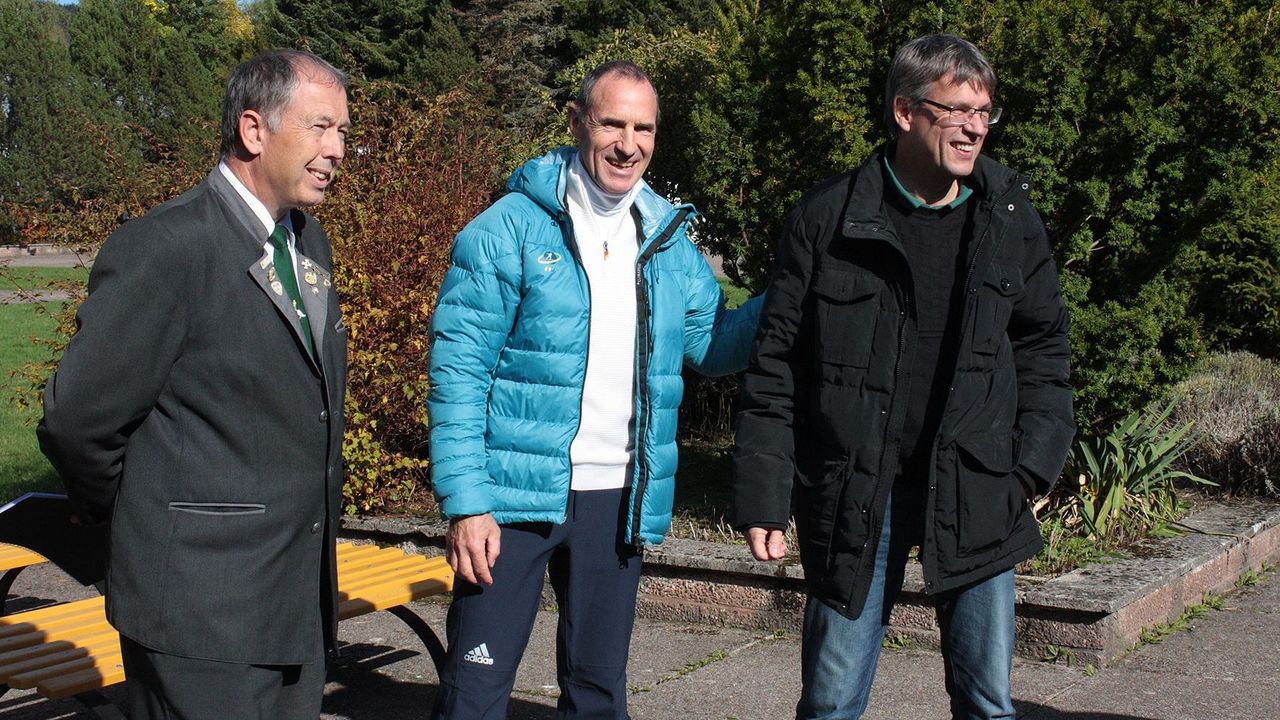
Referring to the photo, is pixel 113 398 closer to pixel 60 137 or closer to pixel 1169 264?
pixel 1169 264

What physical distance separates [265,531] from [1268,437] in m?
5.96

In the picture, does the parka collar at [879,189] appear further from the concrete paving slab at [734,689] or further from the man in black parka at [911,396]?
the concrete paving slab at [734,689]

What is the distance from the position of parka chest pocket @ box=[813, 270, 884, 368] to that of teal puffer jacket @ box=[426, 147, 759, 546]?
0.50m

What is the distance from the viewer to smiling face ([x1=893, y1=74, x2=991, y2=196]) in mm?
2949

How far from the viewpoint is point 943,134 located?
2959mm

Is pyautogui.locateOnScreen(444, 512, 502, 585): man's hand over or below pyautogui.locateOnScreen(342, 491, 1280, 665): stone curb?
over

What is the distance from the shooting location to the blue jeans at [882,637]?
3.00 metres

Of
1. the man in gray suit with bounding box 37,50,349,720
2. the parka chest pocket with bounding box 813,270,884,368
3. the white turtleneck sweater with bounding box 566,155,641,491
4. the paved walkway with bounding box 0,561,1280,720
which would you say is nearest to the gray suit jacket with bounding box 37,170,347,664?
the man in gray suit with bounding box 37,50,349,720

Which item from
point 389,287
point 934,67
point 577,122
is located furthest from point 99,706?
point 389,287

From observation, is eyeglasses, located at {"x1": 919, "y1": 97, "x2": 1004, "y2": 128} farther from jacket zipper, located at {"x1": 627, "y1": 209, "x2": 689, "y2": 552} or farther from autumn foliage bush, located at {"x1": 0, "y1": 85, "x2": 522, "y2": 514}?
autumn foliage bush, located at {"x1": 0, "y1": 85, "x2": 522, "y2": 514}

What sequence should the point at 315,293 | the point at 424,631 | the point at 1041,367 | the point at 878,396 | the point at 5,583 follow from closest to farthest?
the point at 315,293
the point at 878,396
the point at 1041,367
the point at 424,631
the point at 5,583

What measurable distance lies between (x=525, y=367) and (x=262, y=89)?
993mm

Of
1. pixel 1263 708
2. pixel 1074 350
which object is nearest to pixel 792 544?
pixel 1074 350

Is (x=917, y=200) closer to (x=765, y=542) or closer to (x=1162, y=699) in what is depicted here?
(x=765, y=542)
